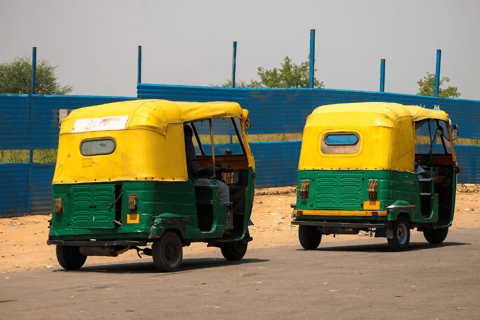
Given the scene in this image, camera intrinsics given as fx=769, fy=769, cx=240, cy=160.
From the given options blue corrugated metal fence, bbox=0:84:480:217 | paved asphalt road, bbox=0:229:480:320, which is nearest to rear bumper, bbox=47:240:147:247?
paved asphalt road, bbox=0:229:480:320

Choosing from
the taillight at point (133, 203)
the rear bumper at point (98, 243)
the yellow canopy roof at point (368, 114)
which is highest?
the yellow canopy roof at point (368, 114)

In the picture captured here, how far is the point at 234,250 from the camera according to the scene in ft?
42.4

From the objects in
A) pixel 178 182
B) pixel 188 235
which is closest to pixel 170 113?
pixel 178 182

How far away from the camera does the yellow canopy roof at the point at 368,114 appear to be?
1417cm

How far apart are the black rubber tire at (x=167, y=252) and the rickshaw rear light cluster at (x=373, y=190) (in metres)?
4.16

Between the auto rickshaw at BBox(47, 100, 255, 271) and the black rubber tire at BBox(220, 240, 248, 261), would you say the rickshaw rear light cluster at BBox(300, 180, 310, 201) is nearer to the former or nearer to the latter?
the black rubber tire at BBox(220, 240, 248, 261)

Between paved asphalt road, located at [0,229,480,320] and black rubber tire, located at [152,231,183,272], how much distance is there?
0.69ft

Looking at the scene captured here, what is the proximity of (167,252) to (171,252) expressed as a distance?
0.27 feet

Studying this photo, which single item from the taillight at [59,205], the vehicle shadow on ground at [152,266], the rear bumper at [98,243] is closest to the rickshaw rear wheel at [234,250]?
the vehicle shadow on ground at [152,266]

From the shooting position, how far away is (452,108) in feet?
88.2

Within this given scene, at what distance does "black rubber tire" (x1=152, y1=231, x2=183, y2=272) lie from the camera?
432 inches

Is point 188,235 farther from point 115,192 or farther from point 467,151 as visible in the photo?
point 467,151

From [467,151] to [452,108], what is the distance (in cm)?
159

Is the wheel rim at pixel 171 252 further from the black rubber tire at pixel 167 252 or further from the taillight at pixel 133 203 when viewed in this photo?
the taillight at pixel 133 203
